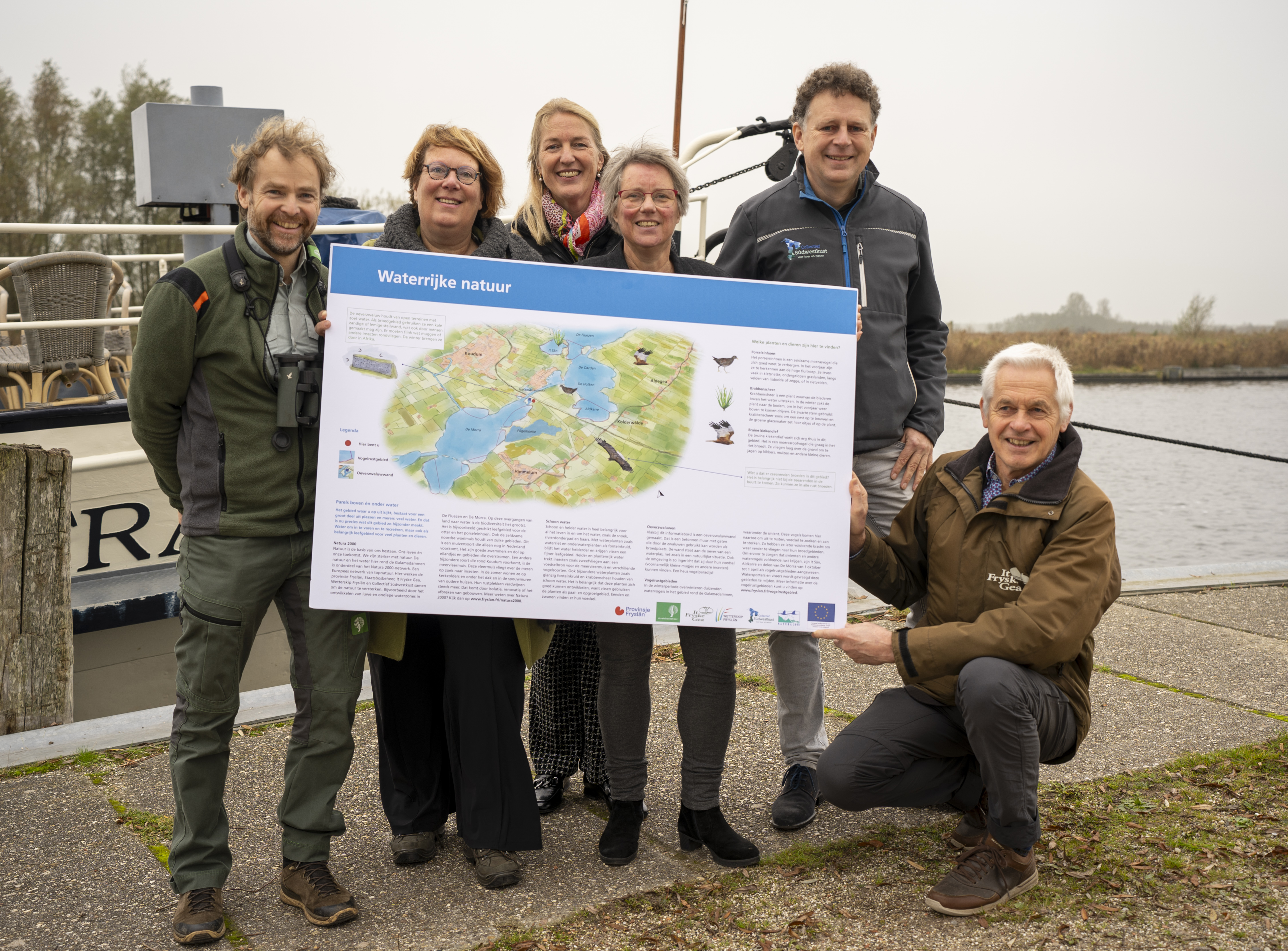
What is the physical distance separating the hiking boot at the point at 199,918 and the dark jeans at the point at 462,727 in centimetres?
52

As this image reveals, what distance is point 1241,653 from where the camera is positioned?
5008mm

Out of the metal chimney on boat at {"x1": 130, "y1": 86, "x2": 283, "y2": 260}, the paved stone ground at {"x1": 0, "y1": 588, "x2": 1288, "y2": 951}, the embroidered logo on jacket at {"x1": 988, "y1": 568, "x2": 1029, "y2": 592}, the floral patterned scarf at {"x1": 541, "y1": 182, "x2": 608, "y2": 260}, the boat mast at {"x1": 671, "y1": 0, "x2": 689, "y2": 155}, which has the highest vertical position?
the boat mast at {"x1": 671, "y1": 0, "x2": 689, "y2": 155}

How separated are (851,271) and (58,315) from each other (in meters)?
5.14

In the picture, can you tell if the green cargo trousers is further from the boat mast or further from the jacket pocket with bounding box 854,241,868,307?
the boat mast

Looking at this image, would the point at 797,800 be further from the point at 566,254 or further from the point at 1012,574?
the point at 566,254

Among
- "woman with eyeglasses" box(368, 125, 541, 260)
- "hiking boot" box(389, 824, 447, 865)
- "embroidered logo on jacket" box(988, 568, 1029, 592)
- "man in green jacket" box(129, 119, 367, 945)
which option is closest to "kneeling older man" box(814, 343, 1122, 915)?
"embroidered logo on jacket" box(988, 568, 1029, 592)

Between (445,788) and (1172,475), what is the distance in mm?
13552

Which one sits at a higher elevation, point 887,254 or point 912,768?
point 887,254

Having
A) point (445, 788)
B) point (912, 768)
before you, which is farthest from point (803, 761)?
point (445, 788)

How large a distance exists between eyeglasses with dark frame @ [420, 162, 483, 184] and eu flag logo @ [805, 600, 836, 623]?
1.52 m

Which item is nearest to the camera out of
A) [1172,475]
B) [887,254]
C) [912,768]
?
[912,768]

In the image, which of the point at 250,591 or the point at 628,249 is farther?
the point at 628,249

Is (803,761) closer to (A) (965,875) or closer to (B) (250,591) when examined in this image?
(A) (965,875)

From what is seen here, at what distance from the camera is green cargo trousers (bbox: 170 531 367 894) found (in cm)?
248
